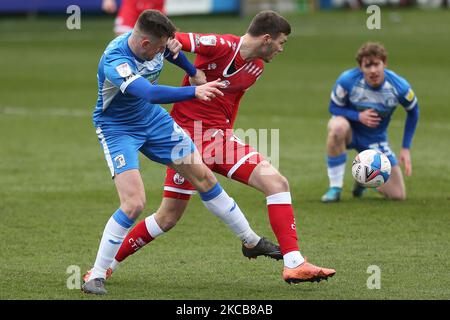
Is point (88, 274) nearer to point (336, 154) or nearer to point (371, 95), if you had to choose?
point (336, 154)

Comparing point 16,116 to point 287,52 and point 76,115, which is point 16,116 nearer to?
point 76,115

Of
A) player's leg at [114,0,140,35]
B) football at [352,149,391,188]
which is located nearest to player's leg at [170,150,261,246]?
football at [352,149,391,188]

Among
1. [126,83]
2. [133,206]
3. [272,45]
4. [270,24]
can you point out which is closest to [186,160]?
[133,206]

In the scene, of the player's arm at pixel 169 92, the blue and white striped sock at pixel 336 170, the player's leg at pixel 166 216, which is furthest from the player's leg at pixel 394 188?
the player's arm at pixel 169 92

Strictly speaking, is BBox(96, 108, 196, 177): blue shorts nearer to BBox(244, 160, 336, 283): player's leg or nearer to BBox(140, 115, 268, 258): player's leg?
BBox(140, 115, 268, 258): player's leg

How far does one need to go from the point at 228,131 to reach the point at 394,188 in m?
3.66

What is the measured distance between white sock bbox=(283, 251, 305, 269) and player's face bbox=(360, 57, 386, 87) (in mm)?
4133

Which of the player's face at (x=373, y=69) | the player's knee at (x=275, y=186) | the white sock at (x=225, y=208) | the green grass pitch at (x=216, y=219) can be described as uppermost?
the player's face at (x=373, y=69)

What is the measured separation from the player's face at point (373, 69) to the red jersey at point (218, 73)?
303cm

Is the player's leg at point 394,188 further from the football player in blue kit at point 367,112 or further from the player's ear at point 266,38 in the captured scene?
the player's ear at point 266,38

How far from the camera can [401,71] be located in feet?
79.2

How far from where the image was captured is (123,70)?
7234 mm

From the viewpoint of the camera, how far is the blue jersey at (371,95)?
11304 millimetres

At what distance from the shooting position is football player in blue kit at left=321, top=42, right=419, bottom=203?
11.2m
